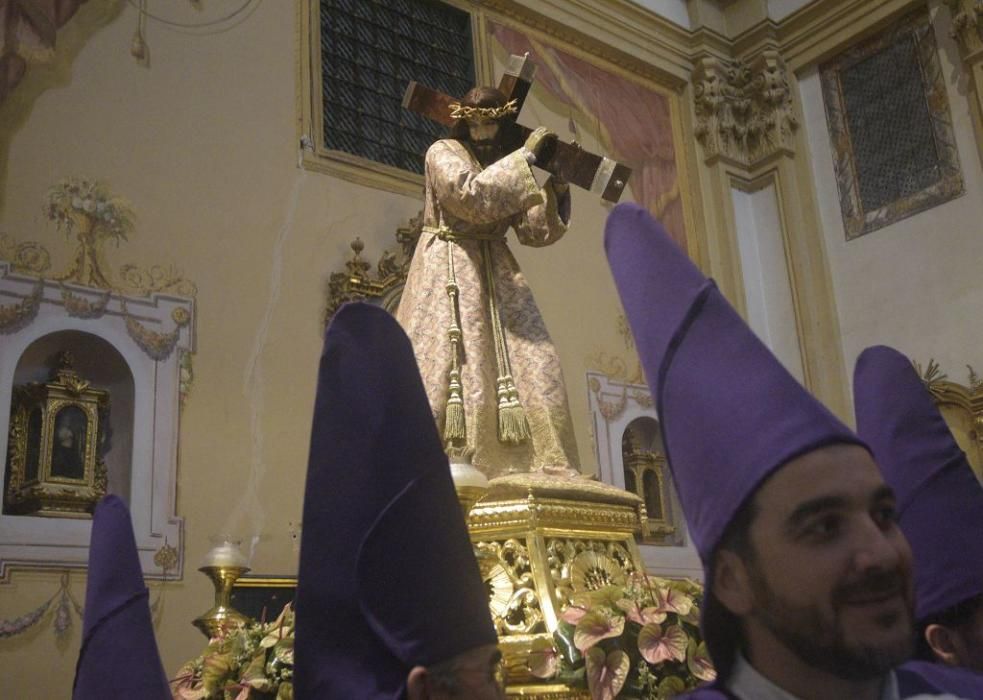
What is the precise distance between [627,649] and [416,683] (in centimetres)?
120

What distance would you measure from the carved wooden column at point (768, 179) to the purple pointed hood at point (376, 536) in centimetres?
608

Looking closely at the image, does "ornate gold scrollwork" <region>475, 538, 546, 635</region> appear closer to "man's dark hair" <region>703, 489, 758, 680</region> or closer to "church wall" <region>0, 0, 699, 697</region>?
"man's dark hair" <region>703, 489, 758, 680</region>

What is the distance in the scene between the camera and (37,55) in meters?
4.48

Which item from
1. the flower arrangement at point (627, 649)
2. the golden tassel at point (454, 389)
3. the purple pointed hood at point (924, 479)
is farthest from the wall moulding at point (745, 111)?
the purple pointed hood at point (924, 479)

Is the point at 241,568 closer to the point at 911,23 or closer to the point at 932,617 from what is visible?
the point at 932,617

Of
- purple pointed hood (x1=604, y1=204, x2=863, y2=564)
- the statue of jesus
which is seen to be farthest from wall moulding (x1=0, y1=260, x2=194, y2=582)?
purple pointed hood (x1=604, y1=204, x2=863, y2=564)

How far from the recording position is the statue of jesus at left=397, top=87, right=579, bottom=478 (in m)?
2.98

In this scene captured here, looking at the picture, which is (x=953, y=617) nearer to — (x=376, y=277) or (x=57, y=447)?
(x=57, y=447)

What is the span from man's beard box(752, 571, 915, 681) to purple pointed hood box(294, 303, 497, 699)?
376 mm

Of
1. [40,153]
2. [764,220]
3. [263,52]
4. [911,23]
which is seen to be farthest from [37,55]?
[911,23]

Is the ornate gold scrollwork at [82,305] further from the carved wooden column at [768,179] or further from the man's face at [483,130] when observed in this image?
the carved wooden column at [768,179]

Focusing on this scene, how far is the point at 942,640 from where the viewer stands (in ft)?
4.36

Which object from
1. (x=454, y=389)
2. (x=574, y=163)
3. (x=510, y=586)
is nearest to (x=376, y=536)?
(x=510, y=586)

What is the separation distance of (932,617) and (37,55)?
14.4ft
